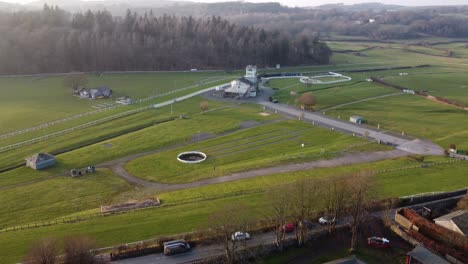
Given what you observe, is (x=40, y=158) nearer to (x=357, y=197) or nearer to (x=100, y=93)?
(x=357, y=197)

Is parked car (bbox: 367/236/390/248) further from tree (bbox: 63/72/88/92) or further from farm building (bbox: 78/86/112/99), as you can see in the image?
tree (bbox: 63/72/88/92)

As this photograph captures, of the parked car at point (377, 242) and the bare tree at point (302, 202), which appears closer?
the bare tree at point (302, 202)

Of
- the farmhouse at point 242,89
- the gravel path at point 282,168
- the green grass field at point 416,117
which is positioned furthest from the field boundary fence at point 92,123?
the green grass field at point 416,117

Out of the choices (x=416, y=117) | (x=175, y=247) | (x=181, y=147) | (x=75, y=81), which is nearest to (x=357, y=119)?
(x=416, y=117)

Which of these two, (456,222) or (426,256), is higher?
(456,222)

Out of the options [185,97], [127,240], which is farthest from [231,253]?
[185,97]

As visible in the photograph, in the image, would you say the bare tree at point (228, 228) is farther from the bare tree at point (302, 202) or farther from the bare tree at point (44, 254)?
the bare tree at point (44, 254)

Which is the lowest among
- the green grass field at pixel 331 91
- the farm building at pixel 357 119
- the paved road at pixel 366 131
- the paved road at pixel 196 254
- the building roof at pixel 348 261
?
the paved road at pixel 196 254
